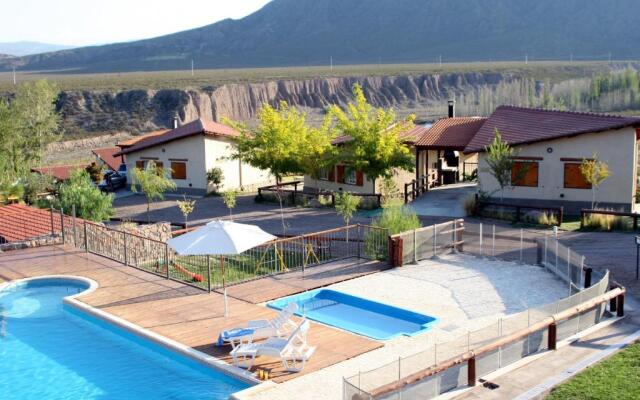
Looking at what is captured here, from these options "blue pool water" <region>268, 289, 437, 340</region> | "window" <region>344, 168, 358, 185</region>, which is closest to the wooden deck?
"blue pool water" <region>268, 289, 437, 340</region>

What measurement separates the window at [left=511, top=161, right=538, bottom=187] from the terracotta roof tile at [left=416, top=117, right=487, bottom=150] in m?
4.19

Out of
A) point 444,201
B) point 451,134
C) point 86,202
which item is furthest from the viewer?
point 451,134

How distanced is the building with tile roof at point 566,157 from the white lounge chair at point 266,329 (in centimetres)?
1962

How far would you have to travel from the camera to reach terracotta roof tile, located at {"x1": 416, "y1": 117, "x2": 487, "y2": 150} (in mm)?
37250

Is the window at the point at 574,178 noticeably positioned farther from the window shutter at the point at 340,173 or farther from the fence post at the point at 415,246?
the fence post at the point at 415,246

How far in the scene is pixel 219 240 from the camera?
58.3 feet

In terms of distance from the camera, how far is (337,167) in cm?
3941

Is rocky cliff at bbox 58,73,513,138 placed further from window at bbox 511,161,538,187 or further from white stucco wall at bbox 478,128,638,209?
white stucco wall at bbox 478,128,638,209

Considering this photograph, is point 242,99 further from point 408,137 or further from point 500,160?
point 500,160

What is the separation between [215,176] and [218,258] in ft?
53.5

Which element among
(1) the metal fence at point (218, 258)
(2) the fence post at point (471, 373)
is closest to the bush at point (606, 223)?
(1) the metal fence at point (218, 258)

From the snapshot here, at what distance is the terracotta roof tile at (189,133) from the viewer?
42.3 meters

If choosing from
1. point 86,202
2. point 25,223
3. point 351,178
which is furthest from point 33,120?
point 25,223

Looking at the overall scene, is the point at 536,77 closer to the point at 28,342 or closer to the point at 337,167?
the point at 337,167
